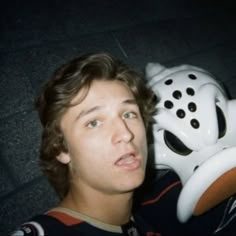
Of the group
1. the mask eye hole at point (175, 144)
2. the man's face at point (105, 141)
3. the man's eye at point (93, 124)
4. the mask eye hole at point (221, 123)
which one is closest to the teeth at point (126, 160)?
the man's face at point (105, 141)

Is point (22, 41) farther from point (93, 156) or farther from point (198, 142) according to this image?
point (198, 142)

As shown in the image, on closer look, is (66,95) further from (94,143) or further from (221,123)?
(221,123)

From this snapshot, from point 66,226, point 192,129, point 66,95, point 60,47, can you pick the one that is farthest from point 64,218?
point 60,47

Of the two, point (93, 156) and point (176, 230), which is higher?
point (93, 156)

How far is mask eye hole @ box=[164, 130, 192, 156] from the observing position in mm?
998

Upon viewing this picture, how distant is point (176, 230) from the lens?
110cm

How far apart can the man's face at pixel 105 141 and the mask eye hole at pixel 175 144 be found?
15cm

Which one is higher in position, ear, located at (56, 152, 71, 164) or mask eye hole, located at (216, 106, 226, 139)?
ear, located at (56, 152, 71, 164)

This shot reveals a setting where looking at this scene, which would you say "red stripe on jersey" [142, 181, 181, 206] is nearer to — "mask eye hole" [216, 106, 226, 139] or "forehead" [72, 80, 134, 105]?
"mask eye hole" [216, 106, 226, 139]

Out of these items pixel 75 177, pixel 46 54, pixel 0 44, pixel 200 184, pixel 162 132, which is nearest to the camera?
pixel 200 184

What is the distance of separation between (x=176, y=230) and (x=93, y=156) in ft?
1.65

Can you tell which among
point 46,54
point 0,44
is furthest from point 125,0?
point 0,44

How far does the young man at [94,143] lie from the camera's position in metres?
0.82

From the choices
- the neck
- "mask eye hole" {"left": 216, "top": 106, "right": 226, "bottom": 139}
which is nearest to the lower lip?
the neck
